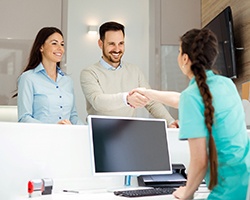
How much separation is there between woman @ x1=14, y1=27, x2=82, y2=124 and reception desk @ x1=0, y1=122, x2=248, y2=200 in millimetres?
276

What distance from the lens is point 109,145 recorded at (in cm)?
227

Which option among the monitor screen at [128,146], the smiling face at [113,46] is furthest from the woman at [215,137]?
the smiling face at [113,46]

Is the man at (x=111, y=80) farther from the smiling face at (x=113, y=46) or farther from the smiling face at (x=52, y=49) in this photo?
the smiling face at (x=52, y=49)

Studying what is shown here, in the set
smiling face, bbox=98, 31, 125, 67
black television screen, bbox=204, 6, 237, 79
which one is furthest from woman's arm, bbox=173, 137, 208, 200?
black television screen, bbox=204, 6, 237, 79

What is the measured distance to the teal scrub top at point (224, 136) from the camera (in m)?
1.50

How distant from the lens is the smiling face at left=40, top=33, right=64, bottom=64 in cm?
289

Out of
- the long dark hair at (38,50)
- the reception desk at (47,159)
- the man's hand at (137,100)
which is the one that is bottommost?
the reception desk at (47,159)

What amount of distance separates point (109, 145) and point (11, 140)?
0.50 metres

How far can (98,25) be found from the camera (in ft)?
16.4

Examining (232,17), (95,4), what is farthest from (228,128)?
(95,4)

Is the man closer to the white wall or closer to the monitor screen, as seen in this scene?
the monitor screen

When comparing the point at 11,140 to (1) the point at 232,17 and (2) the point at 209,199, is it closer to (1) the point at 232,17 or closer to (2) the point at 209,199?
(2) the point at 209,199

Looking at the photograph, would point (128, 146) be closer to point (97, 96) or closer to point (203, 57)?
point (97, 96)

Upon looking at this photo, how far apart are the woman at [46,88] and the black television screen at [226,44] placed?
4.97ft
